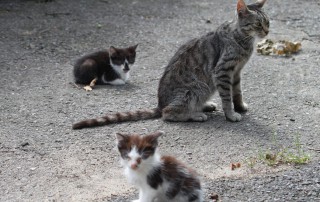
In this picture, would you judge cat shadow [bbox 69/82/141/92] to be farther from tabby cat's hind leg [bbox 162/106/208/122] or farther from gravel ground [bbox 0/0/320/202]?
tabby cat's hind leg [bbox 162/106/208/122]

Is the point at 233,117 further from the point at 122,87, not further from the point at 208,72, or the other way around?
the point at 122,87

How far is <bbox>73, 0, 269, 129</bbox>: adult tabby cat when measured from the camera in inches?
274

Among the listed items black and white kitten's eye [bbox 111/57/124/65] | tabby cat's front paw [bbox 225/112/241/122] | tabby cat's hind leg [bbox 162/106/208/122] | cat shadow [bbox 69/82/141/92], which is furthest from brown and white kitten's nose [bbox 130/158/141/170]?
black and white kitten's eye [bbox 111/57/124/65]

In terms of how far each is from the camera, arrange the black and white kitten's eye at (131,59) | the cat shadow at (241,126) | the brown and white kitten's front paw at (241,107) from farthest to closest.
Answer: the black and white kitten's eye at (131,59) → the brown and white kitten's front paw at (241,107) → the cat shadow at (241,126)

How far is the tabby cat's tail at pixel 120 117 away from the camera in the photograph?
6.70m

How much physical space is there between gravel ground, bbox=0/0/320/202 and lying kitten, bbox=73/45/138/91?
0.66 ft

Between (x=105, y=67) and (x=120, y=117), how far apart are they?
174 cm

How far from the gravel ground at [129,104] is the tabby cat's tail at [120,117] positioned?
8 cm

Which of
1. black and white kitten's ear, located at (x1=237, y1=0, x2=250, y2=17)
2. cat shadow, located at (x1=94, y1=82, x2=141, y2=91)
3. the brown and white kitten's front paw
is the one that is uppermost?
black and white kitten's ear, located at (x1=237, y1=0, x2=250, y2=17)

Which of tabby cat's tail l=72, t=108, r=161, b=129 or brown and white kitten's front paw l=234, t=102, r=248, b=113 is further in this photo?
brown and white kitten's front paw l=234, t=102, r=248, b=113

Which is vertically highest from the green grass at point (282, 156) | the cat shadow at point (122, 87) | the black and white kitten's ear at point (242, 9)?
the black and white kitten's ear at point (242, 9)

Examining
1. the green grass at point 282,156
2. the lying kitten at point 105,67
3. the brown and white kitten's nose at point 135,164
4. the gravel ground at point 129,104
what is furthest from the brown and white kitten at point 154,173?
the lying kitten at point 105,67

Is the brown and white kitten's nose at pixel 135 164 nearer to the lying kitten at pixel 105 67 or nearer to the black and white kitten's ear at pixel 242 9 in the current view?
the black and white kitten's ear at pixel 242 9

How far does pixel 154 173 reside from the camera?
15.3 ft
